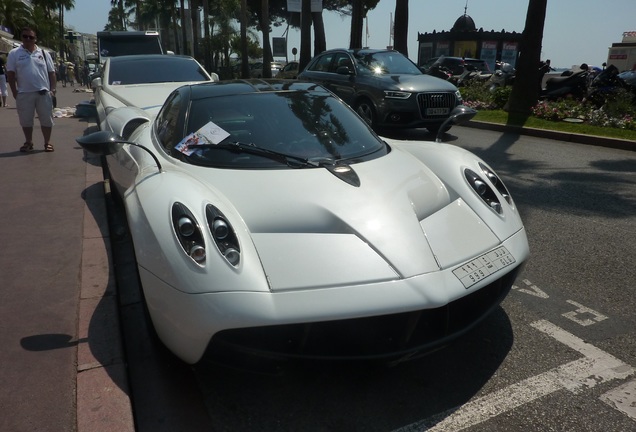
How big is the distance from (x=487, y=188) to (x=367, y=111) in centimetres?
664

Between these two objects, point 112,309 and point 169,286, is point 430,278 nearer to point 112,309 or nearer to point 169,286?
point 169,286

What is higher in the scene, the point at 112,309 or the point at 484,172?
the point at 484,172

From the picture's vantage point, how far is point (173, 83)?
25.3 feet

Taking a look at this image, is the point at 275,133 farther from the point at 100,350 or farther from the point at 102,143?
the point at 100,350

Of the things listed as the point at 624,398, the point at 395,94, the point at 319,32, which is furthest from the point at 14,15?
the point at 624,398

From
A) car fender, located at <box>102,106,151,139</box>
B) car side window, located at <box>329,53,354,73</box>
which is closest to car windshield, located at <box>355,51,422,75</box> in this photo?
car side window, located at <box>329,53,354,73</box>

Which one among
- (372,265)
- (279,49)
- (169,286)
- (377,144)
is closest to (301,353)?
(372,265)

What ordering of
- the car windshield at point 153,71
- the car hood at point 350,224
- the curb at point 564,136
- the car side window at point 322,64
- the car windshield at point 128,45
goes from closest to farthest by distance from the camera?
the car hood at point 350,224, the car windshield at point 153,71, the curb at point 564,136, the car side window at point 322,64, the car windshield at point 128,45

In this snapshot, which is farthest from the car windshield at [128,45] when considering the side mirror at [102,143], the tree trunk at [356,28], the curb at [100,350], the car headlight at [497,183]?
the car headlight at [497,183]

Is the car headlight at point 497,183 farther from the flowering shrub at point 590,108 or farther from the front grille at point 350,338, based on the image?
the flowering shrub at point 590,108

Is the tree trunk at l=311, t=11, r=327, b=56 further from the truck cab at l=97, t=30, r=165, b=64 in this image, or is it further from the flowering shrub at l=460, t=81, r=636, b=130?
the flowering shrub at l=460, t=81, r=636, b=130

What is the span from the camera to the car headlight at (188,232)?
7.43ft

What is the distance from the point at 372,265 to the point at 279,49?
3798 cm

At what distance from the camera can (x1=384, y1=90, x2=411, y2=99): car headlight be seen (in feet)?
A: 29.3
